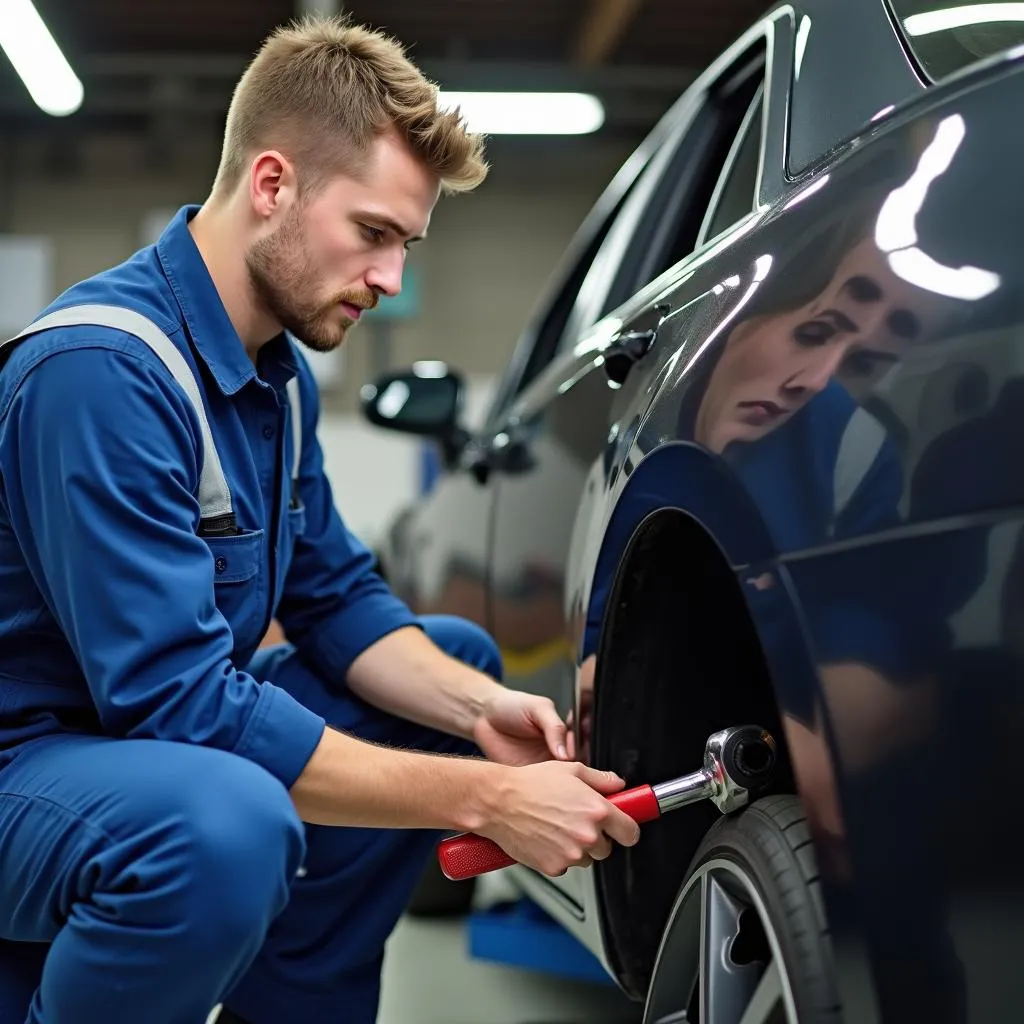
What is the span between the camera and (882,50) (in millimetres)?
1243

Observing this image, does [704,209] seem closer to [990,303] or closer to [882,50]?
[882,50]

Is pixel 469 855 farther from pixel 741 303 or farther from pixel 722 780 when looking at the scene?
pixel 741 303

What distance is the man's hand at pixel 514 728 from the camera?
1643mm

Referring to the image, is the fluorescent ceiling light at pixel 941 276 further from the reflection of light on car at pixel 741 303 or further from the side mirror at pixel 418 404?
the side mirror at pixel 418 404

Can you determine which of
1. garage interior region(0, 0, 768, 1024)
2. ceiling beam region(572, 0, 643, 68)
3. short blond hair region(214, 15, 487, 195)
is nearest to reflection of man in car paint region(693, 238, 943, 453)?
short blond hair region(214, 15, 487, 195)

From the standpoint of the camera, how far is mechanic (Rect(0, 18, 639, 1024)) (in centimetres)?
123

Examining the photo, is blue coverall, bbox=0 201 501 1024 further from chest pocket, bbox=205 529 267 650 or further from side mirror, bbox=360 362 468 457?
side mirror, bbox=360 362 468 457

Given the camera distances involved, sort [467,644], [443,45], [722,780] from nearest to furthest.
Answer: [722,780] → [467,644] → [443,45]

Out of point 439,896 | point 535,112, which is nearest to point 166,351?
point 439,896

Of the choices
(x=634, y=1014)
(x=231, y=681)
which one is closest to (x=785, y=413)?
(x=231, y=681)

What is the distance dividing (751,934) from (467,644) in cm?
86

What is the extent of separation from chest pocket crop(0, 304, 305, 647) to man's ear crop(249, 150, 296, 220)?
234 mm

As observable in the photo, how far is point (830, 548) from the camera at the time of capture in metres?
0.88

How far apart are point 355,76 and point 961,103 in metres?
0.90
